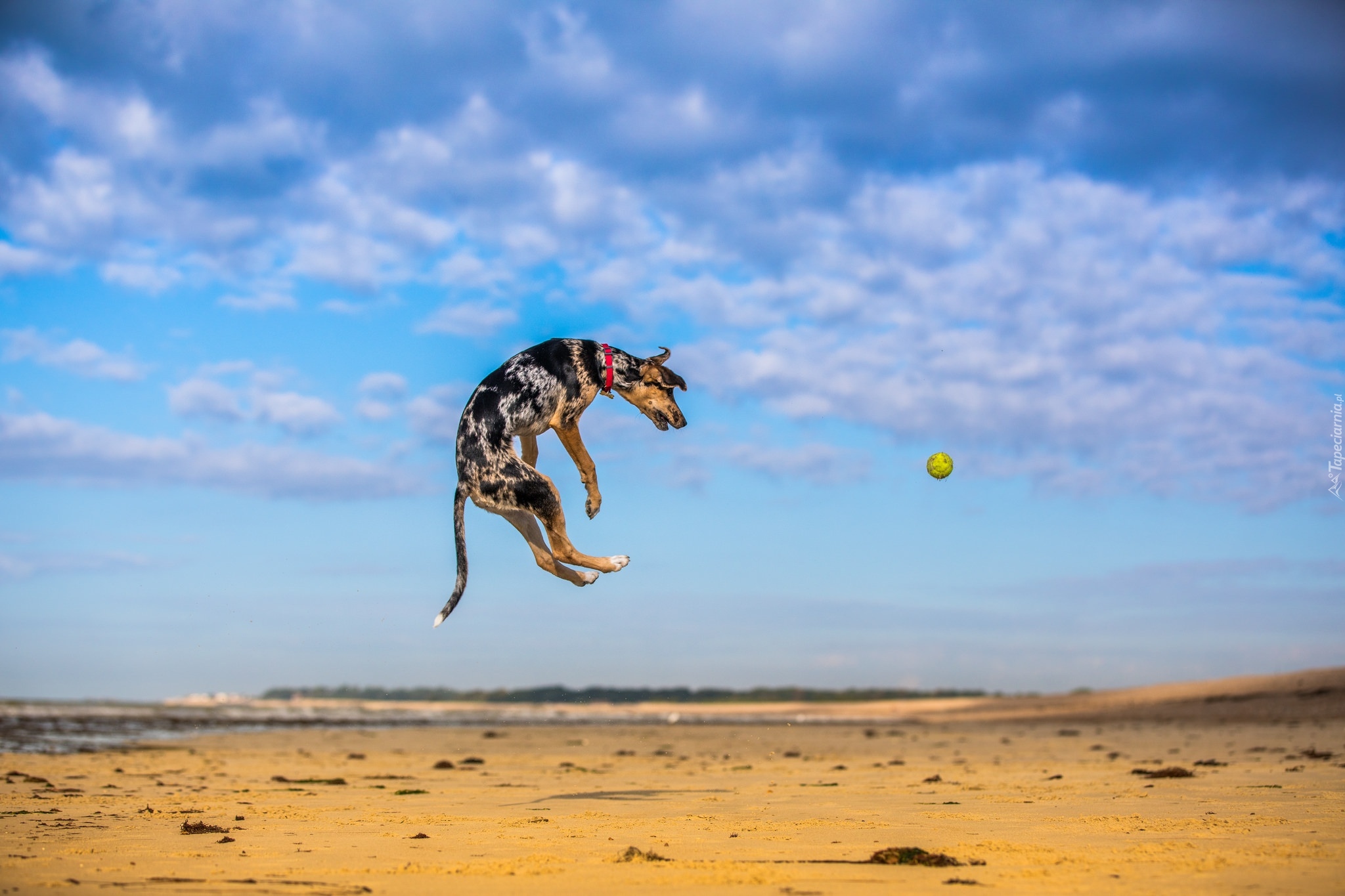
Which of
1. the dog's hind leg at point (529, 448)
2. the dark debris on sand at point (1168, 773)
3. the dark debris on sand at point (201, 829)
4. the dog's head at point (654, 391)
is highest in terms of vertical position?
the dog's head at point (654, 391)

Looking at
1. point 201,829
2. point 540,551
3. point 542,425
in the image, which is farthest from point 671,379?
point 201,829

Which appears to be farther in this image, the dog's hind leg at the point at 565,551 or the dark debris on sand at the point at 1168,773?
the dark debris on sand at the point at 1168,773

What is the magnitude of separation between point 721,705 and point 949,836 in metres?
62.5

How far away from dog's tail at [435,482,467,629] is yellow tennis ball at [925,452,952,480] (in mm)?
4769

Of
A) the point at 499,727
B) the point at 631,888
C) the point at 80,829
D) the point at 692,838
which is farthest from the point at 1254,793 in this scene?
the point at 499,727

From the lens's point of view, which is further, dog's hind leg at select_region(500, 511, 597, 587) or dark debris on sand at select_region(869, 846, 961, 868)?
dog's hind leg at select_region(500, 511, 597, 587)

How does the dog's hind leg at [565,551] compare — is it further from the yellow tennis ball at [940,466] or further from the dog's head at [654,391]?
the yellow tennis ball at [940,466]

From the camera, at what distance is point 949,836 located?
7250 mm

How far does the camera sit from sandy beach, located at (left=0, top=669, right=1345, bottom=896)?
18.7 feet

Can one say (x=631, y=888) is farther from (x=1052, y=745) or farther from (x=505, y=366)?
(x=1052, y=745)

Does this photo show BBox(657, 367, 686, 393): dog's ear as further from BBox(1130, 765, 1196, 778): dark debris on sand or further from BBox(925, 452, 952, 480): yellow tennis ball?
BBox(1130, 765, 1196, 778): dark debris on sand

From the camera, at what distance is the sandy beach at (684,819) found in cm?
569

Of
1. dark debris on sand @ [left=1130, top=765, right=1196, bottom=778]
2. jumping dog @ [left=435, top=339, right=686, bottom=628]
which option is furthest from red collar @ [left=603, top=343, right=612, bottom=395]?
dark debris on sand @ [left=1130, top=765, right=1196, bottom=778]

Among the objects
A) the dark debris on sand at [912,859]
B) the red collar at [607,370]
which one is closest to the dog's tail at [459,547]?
the red collar at [607,370]
